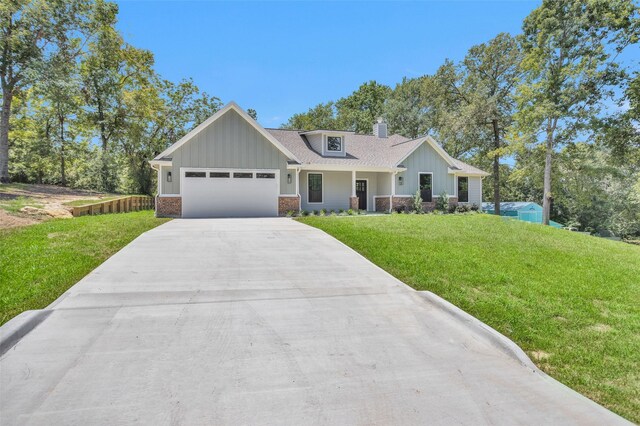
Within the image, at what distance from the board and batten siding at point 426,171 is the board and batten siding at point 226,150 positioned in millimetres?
8078

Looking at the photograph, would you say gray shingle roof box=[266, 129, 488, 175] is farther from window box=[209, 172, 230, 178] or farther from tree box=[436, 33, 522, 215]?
tree box=[436, 33, 522, 215]

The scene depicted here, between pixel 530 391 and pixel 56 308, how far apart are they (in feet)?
17.6

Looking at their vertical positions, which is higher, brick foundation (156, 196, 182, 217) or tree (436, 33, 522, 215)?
tree (436, 33, 522, 215)

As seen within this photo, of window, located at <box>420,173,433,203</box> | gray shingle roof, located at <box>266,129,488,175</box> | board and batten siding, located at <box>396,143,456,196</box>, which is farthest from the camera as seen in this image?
window, located at <box>420,173,433,203</box>

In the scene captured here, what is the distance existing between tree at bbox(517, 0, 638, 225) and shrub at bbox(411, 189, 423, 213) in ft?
29.0

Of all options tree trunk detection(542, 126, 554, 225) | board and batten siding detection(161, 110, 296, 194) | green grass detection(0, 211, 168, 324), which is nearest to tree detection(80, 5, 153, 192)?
board and batten siding detection(161, 110, 296, 194)

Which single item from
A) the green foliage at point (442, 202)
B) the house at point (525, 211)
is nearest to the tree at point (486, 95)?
the house at point (525, 211)

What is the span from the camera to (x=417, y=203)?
2106cm

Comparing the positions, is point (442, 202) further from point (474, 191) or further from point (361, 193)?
point (361, 193)

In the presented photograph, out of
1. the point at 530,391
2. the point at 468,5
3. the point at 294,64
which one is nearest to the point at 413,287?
the point at 530,391

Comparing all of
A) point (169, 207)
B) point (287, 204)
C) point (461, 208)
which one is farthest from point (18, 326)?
point (461, 208)

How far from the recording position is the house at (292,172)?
54.0 ft

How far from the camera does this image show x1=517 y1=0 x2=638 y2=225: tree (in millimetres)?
20922

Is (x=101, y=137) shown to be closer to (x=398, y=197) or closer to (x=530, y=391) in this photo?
(x=398, y=197)
